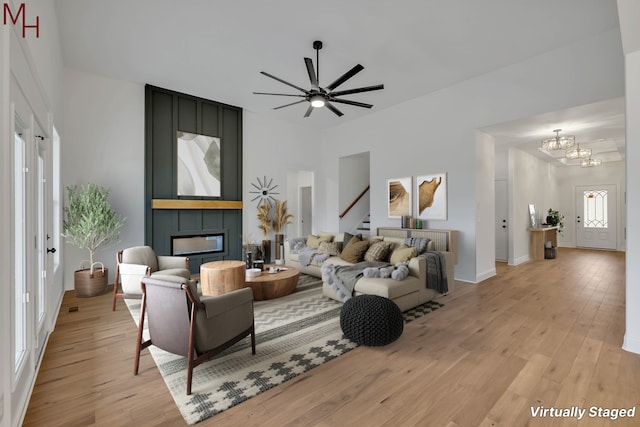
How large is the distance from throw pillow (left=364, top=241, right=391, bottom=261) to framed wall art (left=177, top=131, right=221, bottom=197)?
3608 mm

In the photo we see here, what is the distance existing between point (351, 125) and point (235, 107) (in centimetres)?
293

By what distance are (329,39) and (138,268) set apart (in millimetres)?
4082

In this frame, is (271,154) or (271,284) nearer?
(271,284)

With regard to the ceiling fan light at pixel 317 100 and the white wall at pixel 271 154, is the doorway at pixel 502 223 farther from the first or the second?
the ceiling fan light at pixel 317 100

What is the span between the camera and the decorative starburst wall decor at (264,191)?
284 inches

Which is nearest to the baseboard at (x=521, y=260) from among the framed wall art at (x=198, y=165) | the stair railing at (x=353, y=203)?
the stair railing at (x=353, y=203)

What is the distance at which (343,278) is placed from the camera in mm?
4086

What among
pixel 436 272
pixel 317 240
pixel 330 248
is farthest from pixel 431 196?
pixel 317 240

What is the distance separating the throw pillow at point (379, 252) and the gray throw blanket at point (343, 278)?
1.61 ft

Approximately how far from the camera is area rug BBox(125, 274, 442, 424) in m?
2.07

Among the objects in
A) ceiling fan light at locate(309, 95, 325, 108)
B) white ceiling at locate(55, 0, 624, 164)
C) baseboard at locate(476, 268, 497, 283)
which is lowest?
baseboard at locate(476, 268, 497, 283)

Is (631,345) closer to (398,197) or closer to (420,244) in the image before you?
(420,244)

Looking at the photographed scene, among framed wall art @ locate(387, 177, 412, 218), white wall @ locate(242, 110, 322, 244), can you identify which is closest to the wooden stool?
white wall @ locate(242, 110, 322, 244)

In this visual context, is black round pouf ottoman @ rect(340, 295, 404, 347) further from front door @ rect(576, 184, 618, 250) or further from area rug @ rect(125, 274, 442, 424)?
front door @ rect(576, 184, 618, 250)
